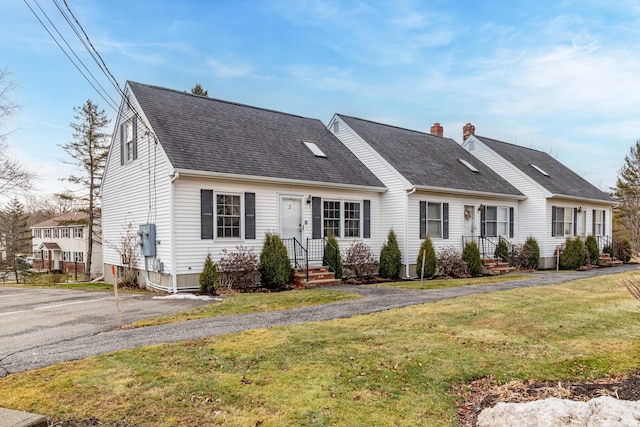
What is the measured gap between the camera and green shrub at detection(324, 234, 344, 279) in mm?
13781

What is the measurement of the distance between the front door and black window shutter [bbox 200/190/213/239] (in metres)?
10.7

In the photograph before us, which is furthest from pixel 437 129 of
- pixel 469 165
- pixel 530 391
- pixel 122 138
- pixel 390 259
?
pixel 530 391

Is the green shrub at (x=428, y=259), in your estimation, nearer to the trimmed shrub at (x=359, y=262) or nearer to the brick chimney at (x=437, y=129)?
the trimmed shrub at (x=359, y=262)

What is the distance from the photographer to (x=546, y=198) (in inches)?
765

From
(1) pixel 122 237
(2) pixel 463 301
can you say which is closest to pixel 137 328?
(2) pixel 463 301

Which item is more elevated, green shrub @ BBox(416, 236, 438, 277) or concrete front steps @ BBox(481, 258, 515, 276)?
green shrub @ BBox(416, 236, 438, 277)

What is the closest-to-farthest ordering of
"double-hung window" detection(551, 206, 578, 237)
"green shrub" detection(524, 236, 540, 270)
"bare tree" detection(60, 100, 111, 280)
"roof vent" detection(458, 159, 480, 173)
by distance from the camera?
"green shrub" detection(524, 236, 540, 270) → "roof vent" detection(458, 159, 480, 173) → "double-hung window" detection(551, 206, 578, 237) → "bare tree" detection(60, 100, 111, 280)

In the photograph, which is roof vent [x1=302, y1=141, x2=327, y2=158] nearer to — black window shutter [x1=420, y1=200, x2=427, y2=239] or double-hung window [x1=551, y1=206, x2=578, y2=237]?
black window shutter [x1=420, y1=200, x2=427, y2=239]

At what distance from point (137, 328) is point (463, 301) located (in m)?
6.65

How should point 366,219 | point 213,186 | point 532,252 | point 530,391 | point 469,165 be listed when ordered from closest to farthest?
point 530,391 < point 213,186 < point 366,219 < point 532,252 < point 469,165

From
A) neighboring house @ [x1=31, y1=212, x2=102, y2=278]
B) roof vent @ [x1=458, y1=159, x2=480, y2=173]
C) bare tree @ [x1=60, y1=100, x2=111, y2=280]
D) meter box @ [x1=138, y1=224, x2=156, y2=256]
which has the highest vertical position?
bare tree @ [x1=60, y1=100, x2=111, y2=280]

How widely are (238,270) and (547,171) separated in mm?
19064

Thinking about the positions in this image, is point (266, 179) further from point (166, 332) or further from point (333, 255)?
point (166, 332)

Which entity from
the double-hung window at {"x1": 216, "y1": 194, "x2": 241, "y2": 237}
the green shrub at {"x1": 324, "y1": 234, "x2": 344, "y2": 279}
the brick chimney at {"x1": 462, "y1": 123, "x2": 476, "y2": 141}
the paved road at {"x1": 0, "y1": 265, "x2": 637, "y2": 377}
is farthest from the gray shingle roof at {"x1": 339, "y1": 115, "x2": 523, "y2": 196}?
the paved road at {"x1": 0, "y1": 265, "x2": 637, "y2": 377}
